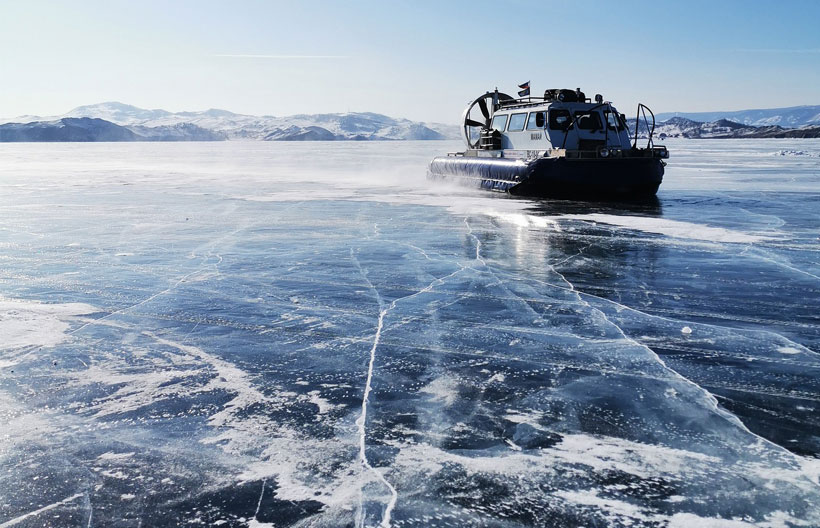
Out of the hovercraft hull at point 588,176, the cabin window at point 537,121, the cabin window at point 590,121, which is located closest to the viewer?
the hovercraft hull at point 588,176

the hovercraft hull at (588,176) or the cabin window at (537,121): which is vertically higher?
the cabin window at (537,121)

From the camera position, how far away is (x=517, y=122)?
15.5 m

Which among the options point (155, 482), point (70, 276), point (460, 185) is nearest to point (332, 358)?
point (155, 482)

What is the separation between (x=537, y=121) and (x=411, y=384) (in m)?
12.1

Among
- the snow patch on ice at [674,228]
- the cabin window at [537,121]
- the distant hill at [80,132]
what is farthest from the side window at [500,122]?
the distant hill at [80,132]

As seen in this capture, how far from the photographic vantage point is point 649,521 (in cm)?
223

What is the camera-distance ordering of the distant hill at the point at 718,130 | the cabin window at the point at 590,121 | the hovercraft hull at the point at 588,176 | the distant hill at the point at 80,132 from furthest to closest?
the distant hill at the point at 80,132 < the distant hill at the point at 718,130 < the cabin window at the point at 590,121 < the hovercraft hull at the point at 588,176

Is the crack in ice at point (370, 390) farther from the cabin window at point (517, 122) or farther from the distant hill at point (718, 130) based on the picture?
the distant hill at point (718, 130)

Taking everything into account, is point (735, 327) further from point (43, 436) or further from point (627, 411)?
point (43, 436)

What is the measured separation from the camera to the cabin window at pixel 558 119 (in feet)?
46.6

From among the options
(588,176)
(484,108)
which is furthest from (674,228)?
(484,108)

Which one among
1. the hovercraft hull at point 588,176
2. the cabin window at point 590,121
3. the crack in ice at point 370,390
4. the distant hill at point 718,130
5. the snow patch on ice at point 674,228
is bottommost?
the crack in ice at point 370,390

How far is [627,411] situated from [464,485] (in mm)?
1142

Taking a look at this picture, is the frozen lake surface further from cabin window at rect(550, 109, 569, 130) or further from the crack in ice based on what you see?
cabin window at rect(550, 109, 569, 130)
